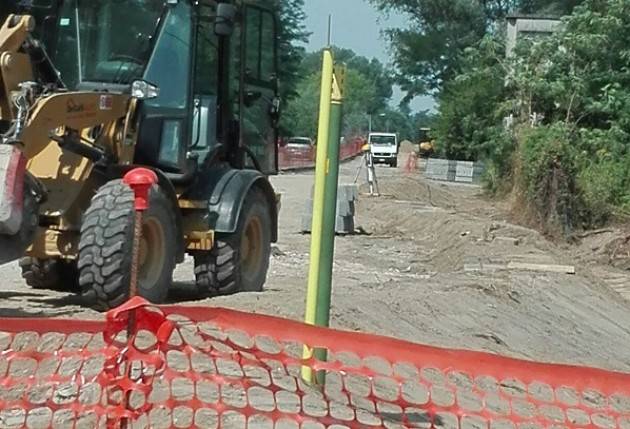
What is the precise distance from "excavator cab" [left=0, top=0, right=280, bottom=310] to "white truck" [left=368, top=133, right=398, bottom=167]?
58.1 meters

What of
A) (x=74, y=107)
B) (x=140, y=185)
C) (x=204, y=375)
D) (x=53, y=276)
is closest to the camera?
(x=140, y=185)

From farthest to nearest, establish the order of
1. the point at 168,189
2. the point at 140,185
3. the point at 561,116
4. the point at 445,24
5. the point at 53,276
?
1. the point at 445,24
2. the point at 561,116
3. the point at 53,276
4. the point at 168,189
5. the point at 140,185

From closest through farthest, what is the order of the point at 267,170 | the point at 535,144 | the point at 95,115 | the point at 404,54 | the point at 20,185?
1. the point at 20,185
2. the point at 95,115
3. the point at 267,170
4. the point at 535,144
5. the point at 404,54

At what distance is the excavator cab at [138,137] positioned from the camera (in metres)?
9.70

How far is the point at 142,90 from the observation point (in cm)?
1053

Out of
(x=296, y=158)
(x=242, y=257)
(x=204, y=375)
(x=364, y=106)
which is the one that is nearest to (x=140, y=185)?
(x=204, y=375)

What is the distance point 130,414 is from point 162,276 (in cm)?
593

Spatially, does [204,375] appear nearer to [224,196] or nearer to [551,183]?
[224,196]

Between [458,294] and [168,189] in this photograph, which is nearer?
[168,189]

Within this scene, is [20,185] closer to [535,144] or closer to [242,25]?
[242,25]

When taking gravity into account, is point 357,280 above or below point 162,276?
below

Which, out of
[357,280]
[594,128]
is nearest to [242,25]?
[357,280]

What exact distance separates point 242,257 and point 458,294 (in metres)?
2.99

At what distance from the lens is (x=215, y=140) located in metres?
11.7
